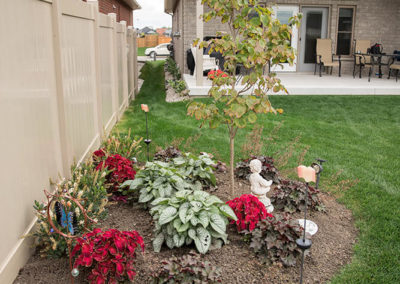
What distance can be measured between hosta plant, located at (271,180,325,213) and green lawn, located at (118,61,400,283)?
0.37 m

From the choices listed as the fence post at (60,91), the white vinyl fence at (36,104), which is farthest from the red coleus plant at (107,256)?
the fence post at (60,91)

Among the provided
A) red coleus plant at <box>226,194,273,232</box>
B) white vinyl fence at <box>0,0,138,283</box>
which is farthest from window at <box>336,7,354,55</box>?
red coleus plant at <box>226,194,273,232</box>

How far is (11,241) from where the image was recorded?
98.2 inches

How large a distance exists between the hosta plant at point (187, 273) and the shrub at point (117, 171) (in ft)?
4.61

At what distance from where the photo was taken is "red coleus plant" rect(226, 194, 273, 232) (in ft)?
9.99

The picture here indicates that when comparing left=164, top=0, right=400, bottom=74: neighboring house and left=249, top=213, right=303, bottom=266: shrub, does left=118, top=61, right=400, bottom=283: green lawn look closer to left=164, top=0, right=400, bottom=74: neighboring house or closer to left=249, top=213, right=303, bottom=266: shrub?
left=249, top=213, right=303, bottom=266: shrub

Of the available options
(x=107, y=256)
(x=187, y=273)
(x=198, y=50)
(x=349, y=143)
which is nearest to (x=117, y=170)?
(x=107, y=256)

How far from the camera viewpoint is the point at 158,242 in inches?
115

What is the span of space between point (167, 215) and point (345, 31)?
468 inches

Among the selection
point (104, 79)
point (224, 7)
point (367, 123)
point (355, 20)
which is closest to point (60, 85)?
point (224, 7)

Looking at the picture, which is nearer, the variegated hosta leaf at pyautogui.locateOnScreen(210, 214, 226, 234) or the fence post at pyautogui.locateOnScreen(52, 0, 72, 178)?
the variegated hosta leaf at pyautogui.locateOnScreen(210, 214, 226, 234)

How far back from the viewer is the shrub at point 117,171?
3791 mm

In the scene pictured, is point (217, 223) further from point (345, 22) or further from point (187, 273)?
point (345, 22)

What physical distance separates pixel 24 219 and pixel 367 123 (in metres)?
6.06
